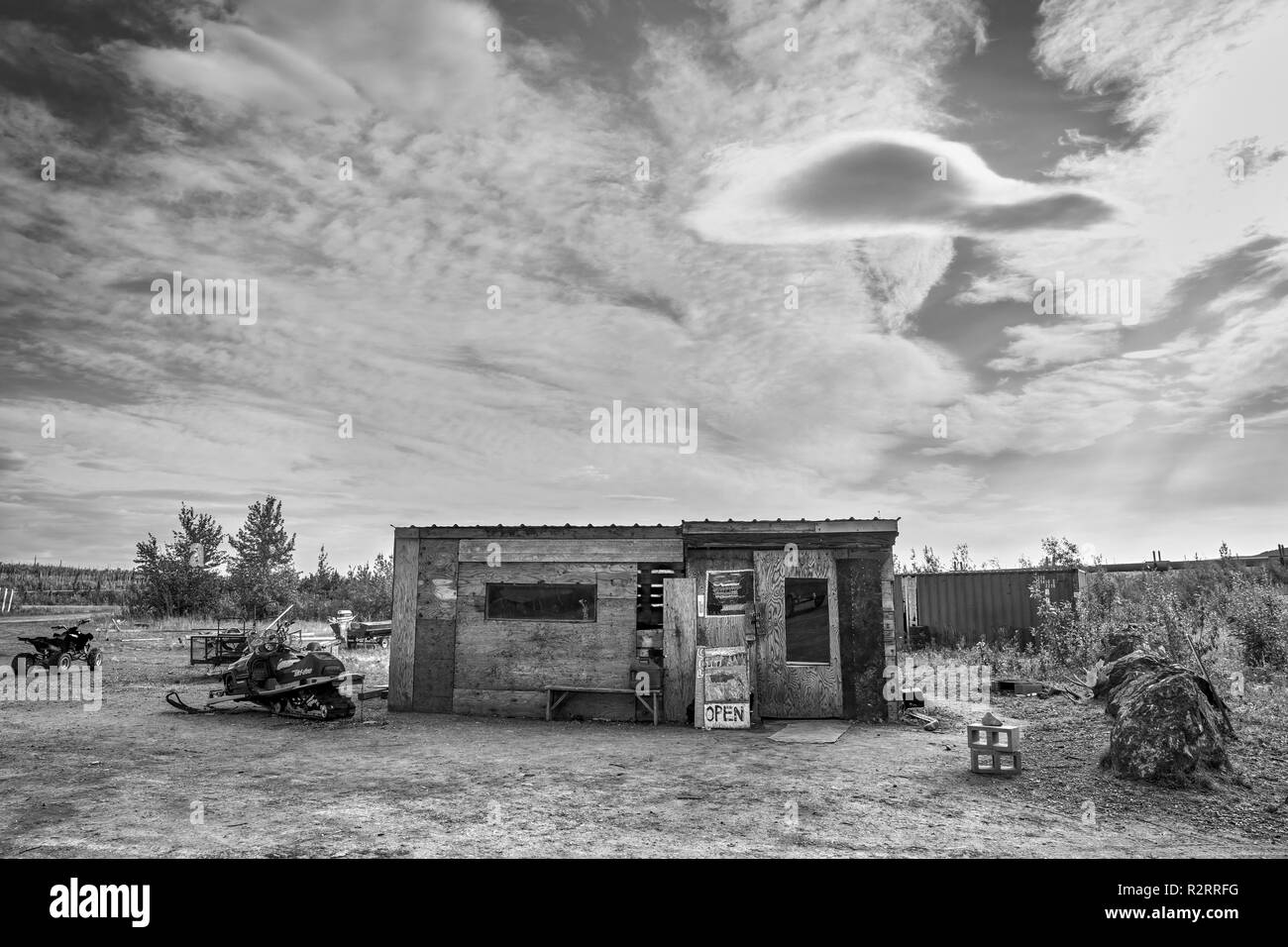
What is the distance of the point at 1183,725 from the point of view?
360 inches

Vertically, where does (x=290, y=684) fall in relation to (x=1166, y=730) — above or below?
below

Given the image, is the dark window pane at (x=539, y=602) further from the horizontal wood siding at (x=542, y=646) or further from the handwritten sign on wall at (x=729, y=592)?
the handwritten sign on wall at (x=729, y=592)

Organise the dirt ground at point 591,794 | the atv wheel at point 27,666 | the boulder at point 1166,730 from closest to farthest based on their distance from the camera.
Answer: the dirt ground at point 591,794, the boulder at point 1166,730, the atv wheel at point 27,666

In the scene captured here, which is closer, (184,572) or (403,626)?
(403,626)

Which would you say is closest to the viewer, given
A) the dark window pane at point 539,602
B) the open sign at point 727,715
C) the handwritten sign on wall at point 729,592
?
the open sign at point 727,715

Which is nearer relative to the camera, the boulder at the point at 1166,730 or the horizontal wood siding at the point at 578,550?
the boulder at the point at 1166,730

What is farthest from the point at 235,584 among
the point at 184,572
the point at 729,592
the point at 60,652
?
the point at 729,592

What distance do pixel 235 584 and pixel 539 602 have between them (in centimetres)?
4083

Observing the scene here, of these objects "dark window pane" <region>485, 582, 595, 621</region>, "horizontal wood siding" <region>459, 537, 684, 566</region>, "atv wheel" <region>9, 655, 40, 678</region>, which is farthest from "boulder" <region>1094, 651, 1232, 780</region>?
"atv wheel" <region>9, 655, 40, 678</region>

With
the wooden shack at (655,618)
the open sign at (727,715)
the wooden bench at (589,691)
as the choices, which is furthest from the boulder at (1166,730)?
the wooden bench at (589,691)

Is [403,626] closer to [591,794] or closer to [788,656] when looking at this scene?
[788,656]

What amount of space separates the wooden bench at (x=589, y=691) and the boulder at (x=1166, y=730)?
7225 mm

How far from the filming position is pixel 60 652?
787 inches

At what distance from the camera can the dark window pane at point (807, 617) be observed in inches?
570
